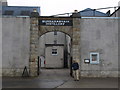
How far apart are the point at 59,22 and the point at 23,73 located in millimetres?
5481

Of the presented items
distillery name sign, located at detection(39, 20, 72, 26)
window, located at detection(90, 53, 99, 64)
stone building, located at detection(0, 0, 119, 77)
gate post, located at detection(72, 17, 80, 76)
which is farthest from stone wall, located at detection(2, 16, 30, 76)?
window, located at detection(90, 53, 99, 64)

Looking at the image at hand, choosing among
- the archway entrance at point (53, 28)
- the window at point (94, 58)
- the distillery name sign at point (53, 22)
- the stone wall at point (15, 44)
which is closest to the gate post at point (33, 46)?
the archway entrance at point (53, 28)

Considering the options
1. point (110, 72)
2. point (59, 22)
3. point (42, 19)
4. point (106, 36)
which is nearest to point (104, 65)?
point (110, 72)

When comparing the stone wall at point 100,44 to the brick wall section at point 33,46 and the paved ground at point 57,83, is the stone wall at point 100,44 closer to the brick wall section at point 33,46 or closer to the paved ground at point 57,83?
the paved ground at point 57,83

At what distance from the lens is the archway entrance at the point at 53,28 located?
2108 centimetres

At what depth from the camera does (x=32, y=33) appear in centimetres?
2117

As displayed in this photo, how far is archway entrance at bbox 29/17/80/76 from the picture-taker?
21078 millimetres

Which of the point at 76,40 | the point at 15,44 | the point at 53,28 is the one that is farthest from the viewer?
the point at 53,28

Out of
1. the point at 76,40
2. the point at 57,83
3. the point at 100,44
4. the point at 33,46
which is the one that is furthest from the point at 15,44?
the point at 100,44

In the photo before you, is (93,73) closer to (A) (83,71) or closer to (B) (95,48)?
(A) (83,71)

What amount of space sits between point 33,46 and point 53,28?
94.1 inches

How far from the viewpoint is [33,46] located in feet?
69.2

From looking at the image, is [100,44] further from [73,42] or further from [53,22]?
[53,22]

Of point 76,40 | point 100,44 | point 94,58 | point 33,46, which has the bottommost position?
point 94,58
